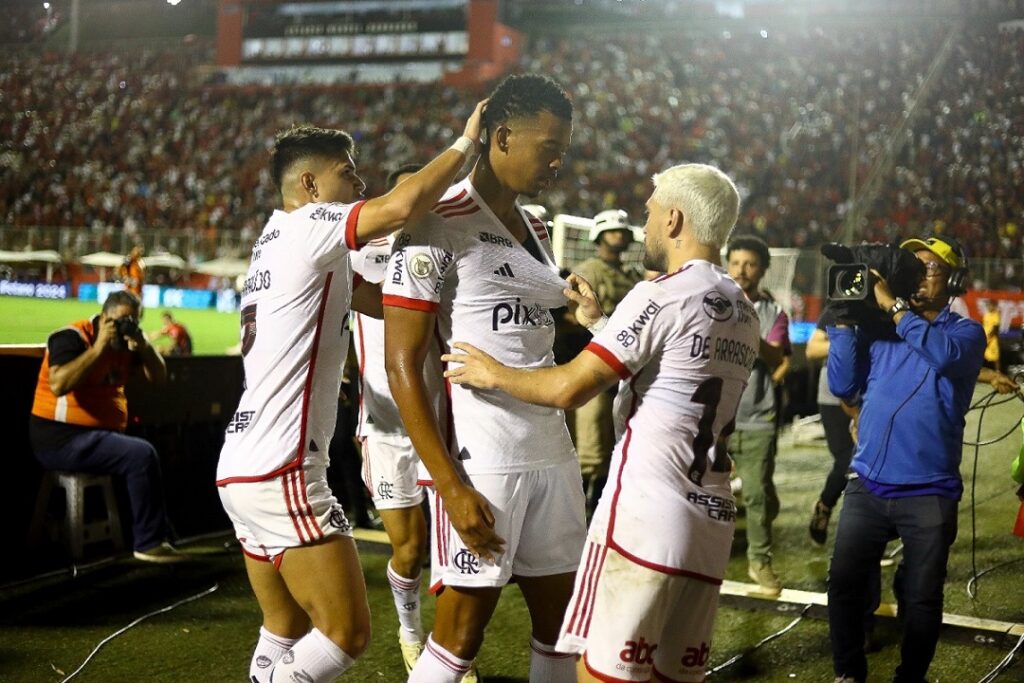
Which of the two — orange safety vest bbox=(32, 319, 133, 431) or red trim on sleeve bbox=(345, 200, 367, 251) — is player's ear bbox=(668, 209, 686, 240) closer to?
red trim on sleeve bbox=(345, 200, 367, 251)

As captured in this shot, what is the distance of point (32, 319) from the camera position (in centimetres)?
1146

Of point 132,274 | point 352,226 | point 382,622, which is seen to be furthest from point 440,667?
point 132,274

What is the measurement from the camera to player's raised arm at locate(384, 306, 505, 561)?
262cm

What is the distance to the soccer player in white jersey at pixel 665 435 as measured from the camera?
2473 mm

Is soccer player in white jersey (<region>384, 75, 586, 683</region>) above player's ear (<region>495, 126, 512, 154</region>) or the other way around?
the other way around

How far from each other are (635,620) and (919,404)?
6.21 ft

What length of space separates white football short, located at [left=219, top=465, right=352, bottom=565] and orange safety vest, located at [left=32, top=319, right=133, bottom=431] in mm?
3568

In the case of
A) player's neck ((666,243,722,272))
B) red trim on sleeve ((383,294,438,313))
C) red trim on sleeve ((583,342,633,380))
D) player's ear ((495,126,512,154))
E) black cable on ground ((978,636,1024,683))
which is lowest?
black cable on ground ((978,636,1024,683))

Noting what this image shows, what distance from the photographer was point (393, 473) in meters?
4.51

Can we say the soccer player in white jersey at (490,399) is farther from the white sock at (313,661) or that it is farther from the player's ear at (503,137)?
the white sock at (313,661)

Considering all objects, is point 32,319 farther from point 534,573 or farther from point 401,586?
point 534,573

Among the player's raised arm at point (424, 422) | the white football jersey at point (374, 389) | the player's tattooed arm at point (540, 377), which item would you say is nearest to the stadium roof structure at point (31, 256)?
the white football jersey at point (374, 389)

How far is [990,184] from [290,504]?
17218mm

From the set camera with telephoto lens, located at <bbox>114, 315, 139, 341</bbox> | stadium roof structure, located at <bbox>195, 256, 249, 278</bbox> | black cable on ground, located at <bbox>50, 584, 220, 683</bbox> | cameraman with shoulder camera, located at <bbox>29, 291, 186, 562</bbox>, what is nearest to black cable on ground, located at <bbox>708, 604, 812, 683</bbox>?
black cable on ground, located at <bbox>50, 584, 220, 683</bbox>
